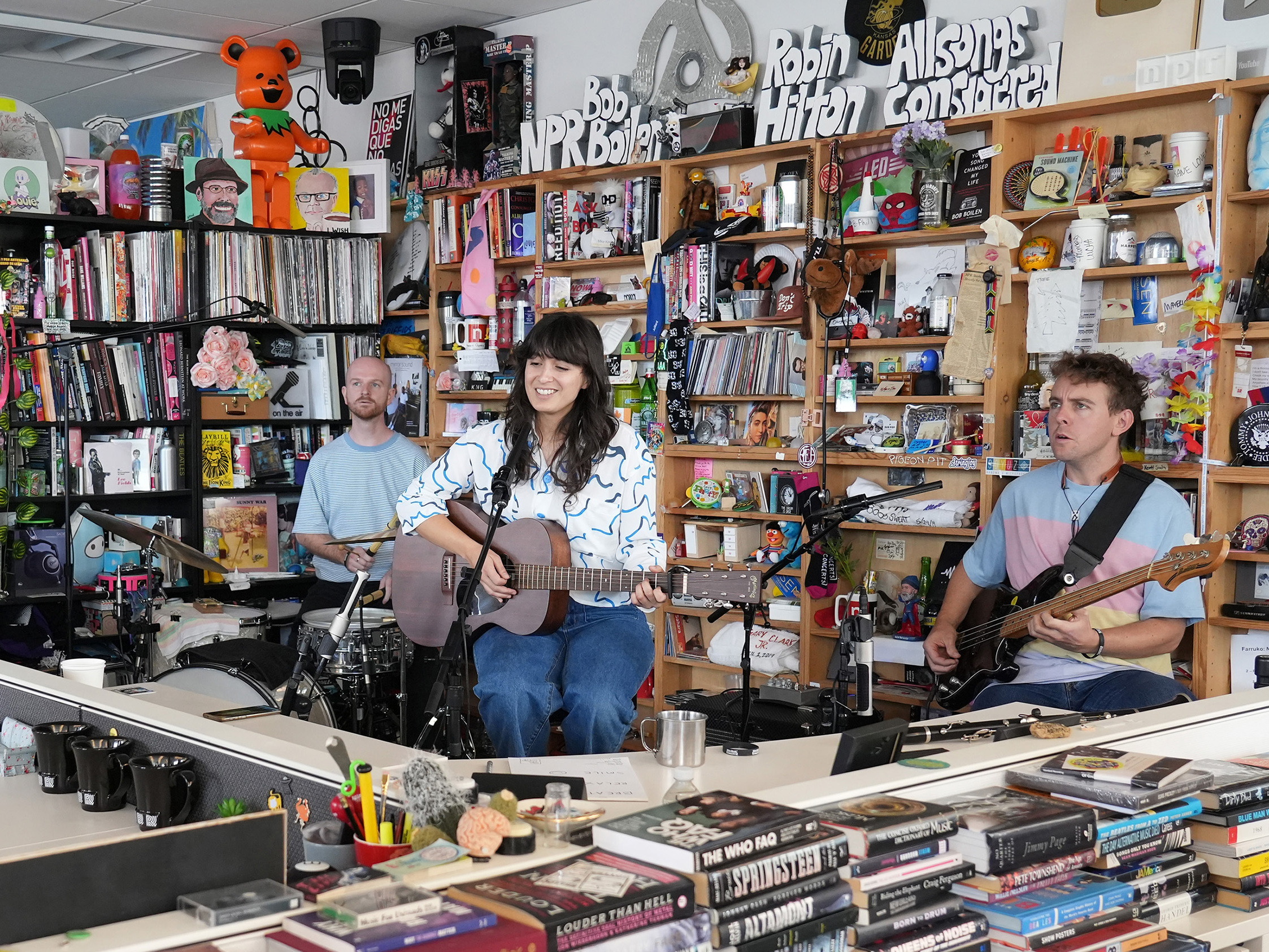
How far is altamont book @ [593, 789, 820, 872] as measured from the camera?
4.16ft

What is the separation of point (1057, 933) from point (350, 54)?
216 inches

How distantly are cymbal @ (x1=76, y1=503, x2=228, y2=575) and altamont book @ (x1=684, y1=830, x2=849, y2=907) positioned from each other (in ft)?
10.2

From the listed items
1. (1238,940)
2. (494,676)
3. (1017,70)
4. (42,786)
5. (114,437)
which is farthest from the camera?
(114,437)

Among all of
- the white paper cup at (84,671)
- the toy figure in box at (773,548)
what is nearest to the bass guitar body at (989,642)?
the toy figure in box at (773,548)

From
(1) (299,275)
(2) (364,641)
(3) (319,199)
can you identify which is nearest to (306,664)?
(2) (364,641)

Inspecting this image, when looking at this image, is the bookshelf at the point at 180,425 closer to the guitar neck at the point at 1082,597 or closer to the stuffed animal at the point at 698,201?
the stuffed animal at the point at 698,201

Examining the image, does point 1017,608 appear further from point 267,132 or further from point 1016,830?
point 267,132

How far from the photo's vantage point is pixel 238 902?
1.18m

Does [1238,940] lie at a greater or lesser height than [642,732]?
lesser

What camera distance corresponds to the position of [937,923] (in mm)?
1445

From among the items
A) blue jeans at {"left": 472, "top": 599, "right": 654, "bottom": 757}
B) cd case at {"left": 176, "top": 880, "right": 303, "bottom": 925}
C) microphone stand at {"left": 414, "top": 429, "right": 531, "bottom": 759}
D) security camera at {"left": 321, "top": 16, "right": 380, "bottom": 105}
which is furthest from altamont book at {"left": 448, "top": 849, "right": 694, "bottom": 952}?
security camera at {"left": 321, "top": 16, "right": 380, "bottom": 105}

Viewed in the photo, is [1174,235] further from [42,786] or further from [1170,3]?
[42,786]

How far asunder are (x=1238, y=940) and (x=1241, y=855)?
0.11m

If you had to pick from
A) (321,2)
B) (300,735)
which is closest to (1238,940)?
(300,735)
